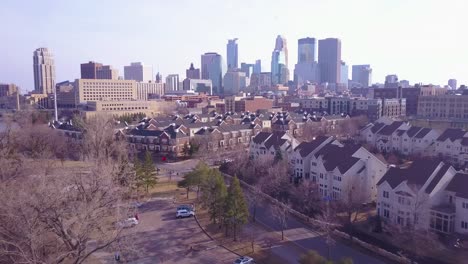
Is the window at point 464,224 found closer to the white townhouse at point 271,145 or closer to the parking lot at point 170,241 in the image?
the parking lot at point 170,241

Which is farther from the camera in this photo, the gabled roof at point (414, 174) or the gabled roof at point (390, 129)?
the gabled roof at point (390, 129)

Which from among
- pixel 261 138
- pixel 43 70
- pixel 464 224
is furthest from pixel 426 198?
pixel 43 70

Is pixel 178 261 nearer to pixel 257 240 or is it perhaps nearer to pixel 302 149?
pixel 257 240

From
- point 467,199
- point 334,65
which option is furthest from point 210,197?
point 334,65

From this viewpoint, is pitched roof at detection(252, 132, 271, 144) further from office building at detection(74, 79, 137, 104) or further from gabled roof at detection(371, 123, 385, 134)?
office building at detection(74, 79, 137, 104)

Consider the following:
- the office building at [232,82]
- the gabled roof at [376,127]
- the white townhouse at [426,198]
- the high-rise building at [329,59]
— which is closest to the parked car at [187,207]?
the white townhouse at [426,198]

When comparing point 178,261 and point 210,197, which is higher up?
point 210,197

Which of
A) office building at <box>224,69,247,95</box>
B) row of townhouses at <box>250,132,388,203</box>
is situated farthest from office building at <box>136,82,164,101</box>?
row of townhouses at <box>250,132,388,203</box>
